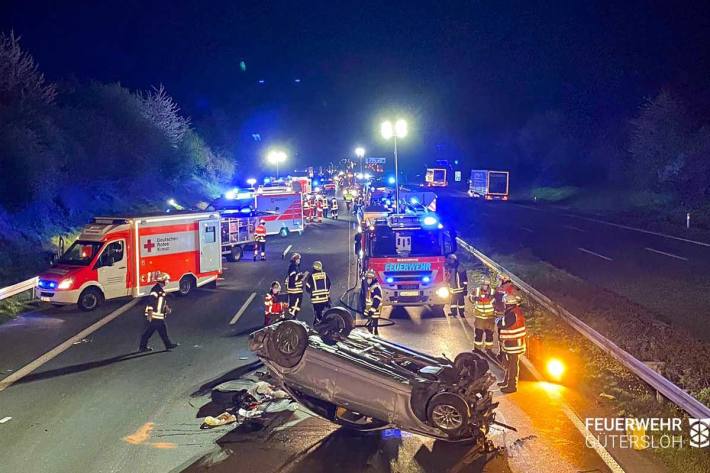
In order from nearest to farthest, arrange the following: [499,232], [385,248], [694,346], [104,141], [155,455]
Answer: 1. [155,455]
2. [694,346]
3. [385,248]
4. [499,232]
5. [104,141]

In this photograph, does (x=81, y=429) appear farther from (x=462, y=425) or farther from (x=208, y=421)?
(x=462, y=425)

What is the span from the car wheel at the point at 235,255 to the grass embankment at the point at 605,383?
1562 cm

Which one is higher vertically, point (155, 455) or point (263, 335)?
point (263, 335)

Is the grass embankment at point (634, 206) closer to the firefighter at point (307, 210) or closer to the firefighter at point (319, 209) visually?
the firefighter at point (319, 209)

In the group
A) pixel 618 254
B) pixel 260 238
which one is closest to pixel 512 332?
pixel 618 254

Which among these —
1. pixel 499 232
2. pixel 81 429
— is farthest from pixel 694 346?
pixel 499 232

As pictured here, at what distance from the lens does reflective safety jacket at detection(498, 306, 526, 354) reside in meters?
10.0

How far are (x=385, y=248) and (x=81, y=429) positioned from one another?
362 inches

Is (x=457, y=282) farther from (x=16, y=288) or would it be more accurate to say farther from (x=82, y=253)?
(x=16, y=288)

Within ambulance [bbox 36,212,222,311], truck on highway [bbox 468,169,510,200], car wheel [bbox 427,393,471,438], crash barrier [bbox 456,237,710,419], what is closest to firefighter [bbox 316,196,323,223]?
truck on highway [bbox 468,169,510,200]

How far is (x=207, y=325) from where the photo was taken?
15.3 metres

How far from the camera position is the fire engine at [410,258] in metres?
15.8

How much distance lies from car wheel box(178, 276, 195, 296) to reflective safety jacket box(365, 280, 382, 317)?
24.8 feet

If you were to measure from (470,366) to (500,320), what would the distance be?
2.71 meters
